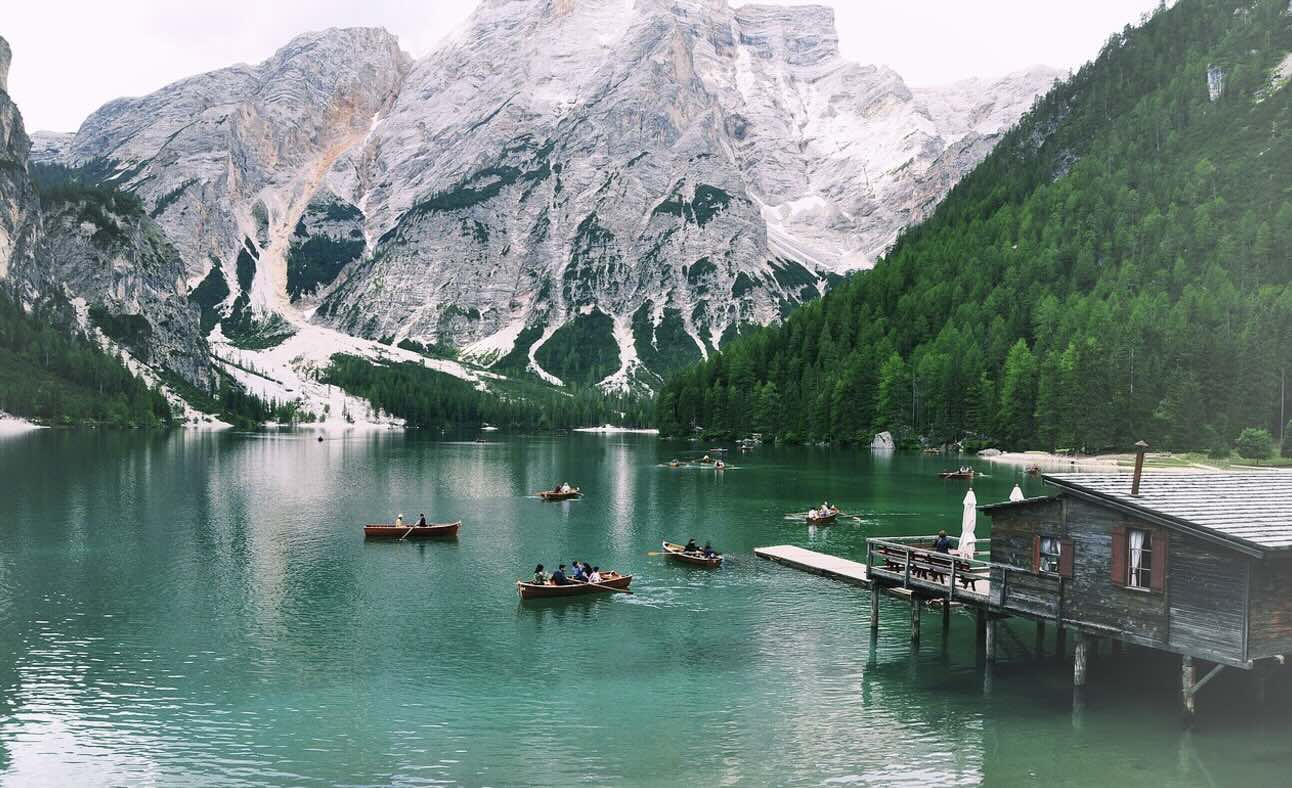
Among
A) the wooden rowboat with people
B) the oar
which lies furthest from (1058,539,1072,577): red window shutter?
the wooden rowboat with people

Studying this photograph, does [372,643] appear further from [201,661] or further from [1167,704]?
[1167,704]

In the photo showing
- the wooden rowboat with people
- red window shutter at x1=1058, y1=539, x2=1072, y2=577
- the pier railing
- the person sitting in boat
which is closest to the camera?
red window shutter at x1=1058, y1=539, x2=1072, y2=577

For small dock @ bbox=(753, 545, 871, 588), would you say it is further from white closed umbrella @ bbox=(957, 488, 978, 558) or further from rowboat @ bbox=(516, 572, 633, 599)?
rowboat @ bbox=(516, 572, 633, 599)

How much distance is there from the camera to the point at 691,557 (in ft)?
248

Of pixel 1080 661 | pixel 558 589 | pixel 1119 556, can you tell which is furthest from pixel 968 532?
pixel 558 589

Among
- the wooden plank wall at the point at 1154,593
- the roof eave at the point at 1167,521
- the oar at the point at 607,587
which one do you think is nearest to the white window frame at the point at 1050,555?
the wooden plank wall at the point at 1154,593

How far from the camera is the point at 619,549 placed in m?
85.2

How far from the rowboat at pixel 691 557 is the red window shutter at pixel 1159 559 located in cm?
4021

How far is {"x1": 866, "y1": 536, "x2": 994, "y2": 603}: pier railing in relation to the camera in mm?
46312

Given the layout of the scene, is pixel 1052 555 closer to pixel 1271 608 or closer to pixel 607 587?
pixel 1271 608

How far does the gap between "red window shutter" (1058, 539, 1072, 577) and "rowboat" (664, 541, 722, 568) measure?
35.8 metres

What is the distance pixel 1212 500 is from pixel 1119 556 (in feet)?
15.9

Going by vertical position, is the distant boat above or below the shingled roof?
below

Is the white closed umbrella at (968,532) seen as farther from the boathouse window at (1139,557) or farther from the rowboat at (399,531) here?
the rowboat at (399,531)
